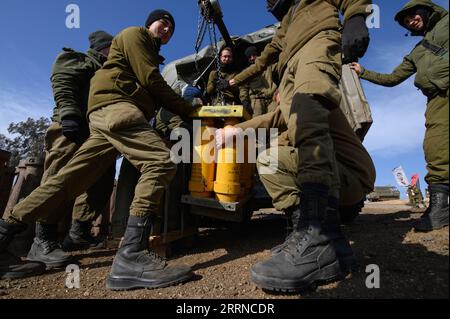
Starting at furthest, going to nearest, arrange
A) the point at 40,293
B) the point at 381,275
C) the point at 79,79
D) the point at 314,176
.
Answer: the point at 79,79, the point at 40,293, the point at 314,176, the point at 381,275

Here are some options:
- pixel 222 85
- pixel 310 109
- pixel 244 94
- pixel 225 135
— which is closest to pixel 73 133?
pixel 225 135

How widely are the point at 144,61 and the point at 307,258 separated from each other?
1.85m

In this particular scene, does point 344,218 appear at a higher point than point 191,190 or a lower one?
lower

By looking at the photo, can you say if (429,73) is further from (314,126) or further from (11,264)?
(11,264)

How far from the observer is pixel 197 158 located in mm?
2465

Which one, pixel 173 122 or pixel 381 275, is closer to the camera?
pixel 381 275

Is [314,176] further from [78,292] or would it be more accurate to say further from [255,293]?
[78,292]

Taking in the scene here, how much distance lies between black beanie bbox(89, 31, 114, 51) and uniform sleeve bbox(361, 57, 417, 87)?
2784 millimetres

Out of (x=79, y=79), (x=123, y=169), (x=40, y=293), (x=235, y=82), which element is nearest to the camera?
(x=40, y=293)

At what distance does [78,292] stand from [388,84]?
292cm

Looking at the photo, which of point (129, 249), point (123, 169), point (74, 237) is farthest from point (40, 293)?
point (74, 237)

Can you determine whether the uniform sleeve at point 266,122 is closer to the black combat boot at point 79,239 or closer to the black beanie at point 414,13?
the black beanie at point 414,13

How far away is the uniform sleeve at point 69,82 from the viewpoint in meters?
2.78

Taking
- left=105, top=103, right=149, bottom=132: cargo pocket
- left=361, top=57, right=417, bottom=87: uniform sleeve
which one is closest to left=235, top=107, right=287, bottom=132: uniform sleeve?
left=105, top=103, right=149, bottom=132: cargo pocket
